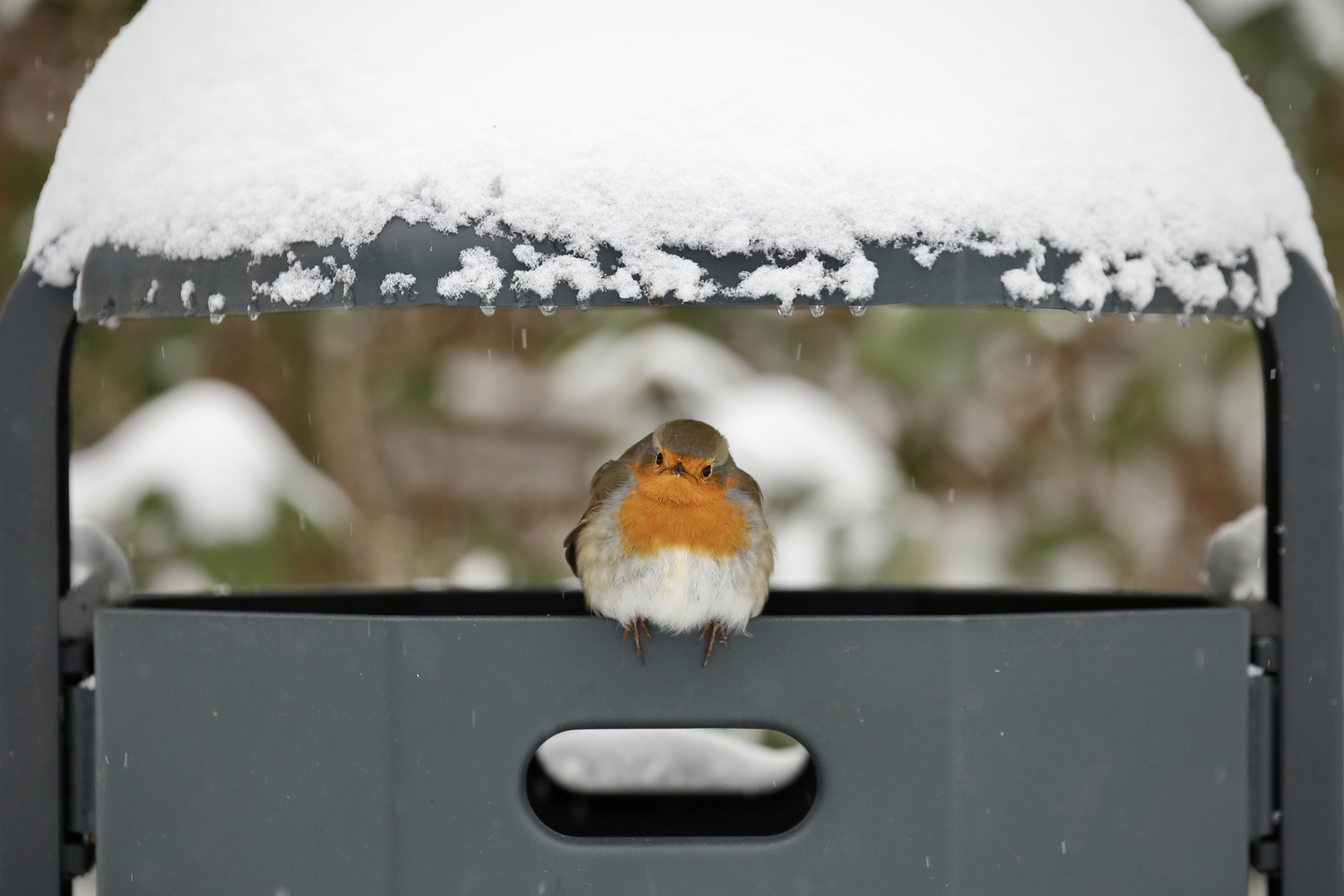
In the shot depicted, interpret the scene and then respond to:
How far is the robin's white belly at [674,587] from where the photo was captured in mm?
1620

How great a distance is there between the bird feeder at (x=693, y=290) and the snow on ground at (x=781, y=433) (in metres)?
1.80

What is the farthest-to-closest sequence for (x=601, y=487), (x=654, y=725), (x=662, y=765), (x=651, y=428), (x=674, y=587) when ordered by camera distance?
(x=651, y=428) → (x=662, y=765) → (x=601, y=487) → (x=674, y=587) → (x=654, y=725)

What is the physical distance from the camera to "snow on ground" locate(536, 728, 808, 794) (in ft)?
7.94

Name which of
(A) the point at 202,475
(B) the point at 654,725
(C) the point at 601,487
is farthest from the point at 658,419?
(B) the point at 654,725

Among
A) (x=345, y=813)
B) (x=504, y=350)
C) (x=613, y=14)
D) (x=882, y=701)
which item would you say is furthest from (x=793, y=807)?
(x=504, y=350)

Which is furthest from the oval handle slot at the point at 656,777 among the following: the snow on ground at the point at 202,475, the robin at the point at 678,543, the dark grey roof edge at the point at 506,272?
the snow on ground at the point at 202,475

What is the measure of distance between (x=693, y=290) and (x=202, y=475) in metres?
2.29

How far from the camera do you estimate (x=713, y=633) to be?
1.60 m

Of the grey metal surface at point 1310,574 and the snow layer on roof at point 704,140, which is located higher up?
the snow layer on roof at point 704,140

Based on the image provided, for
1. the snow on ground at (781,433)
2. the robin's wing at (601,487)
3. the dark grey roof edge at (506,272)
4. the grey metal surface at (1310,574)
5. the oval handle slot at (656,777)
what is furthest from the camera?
the snow on ground at (781,433)

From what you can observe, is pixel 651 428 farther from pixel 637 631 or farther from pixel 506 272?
pixel 506 272

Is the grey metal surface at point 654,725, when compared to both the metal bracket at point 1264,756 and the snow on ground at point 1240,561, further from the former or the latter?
the snow on ground at point 1240,561

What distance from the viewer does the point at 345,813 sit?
1554mm

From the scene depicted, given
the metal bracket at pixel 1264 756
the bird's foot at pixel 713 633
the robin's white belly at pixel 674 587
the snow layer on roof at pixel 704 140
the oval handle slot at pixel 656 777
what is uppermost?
the snow layer on roof at pixel 704 140
